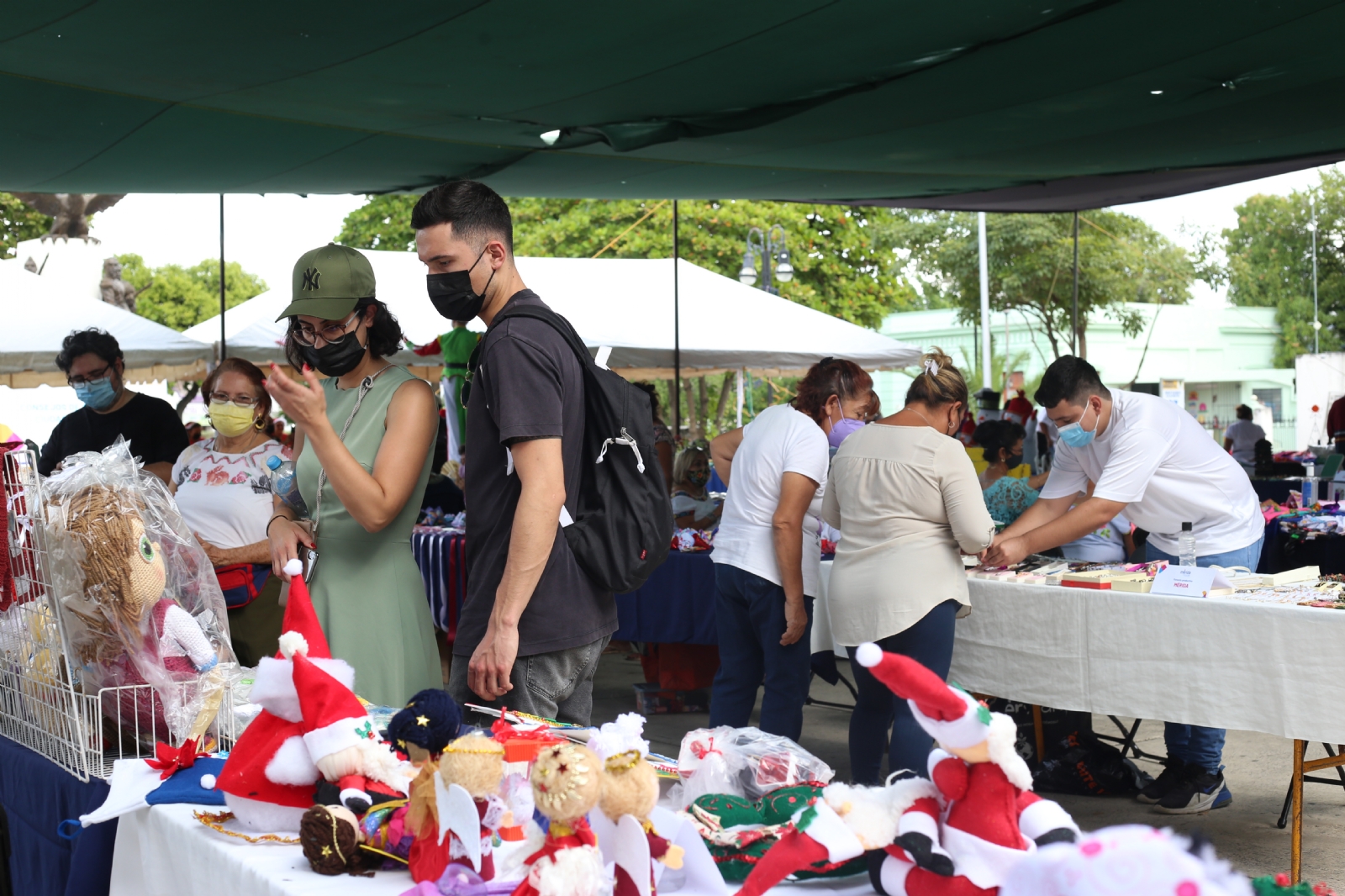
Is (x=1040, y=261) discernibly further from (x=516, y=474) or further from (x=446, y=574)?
(x=516, y=474)

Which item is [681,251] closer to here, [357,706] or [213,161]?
[213,161]

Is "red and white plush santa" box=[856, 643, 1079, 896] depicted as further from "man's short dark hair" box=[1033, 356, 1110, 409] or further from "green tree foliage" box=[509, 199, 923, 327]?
"green tree foliage" box=[509, 199, 923, 327]

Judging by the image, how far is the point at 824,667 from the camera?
457cm

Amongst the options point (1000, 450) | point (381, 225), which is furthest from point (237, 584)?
point (381, 225)

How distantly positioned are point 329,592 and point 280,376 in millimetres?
481

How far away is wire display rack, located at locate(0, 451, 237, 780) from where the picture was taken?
197 centimetres

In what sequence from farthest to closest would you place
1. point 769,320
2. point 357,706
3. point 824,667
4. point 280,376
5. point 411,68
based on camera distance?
point 769,320 → point 824,667 → point 411,68 → point 280,376 → point 357,706

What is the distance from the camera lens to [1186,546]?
385 cm

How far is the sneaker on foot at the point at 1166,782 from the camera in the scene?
4.18 meters

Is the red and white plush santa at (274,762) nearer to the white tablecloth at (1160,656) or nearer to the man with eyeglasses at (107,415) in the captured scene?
the white tablecloth at (1160,656)

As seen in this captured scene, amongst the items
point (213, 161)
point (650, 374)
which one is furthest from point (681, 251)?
point (213, 161)

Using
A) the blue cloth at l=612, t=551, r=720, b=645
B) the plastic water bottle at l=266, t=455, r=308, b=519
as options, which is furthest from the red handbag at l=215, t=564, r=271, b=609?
the blue cloth at l=612, t=551, r=720, b=645

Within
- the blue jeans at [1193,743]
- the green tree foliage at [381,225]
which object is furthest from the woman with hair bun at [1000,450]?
the green tree foliage at [381,225]

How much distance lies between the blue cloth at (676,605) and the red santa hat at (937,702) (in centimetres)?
412
